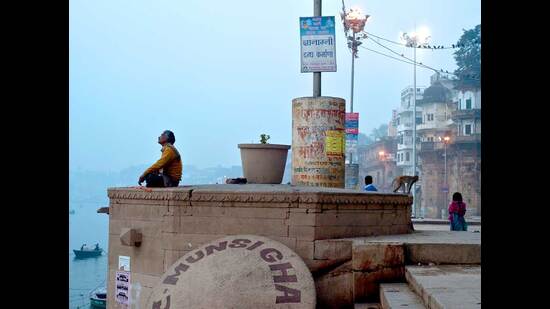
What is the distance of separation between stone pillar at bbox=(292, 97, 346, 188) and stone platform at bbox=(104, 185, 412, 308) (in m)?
2.61

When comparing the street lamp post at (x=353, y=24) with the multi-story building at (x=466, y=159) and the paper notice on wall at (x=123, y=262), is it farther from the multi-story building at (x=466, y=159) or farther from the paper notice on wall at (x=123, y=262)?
the multi-story building at (x=466, y=159)

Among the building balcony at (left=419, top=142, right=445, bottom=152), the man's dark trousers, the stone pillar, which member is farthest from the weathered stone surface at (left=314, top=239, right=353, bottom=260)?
the building balcony at (left=419, top=142, right=445, bottom=152)

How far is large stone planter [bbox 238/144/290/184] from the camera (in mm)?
10281

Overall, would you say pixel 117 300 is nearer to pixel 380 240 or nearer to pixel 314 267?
pixel 314 267

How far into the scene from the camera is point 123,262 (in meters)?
8.35

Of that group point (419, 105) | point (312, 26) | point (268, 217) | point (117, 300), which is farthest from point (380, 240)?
point (419, 105)

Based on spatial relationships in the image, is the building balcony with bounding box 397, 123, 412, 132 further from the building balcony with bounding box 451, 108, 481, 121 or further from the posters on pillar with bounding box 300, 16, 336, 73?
the posters on pillar with bounding box 300, 16, 336, 73

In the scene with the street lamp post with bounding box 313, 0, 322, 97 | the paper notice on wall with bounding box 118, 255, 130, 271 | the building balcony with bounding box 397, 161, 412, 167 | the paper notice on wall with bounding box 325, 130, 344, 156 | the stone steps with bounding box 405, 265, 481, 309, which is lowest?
the paper notice on wall with bounding box 118, 255, 130, 271

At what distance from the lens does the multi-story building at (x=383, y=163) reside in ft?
220

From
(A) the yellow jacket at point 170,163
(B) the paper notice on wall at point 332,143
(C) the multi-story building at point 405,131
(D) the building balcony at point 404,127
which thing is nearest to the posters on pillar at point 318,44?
(B) the paper notice on wall at point 332,143

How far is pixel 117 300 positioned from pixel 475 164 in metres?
45.1

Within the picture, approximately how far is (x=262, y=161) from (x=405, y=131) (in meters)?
58.5

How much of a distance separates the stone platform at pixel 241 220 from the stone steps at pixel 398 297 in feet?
2.94

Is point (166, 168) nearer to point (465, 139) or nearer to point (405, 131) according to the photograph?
point (465, 139)
